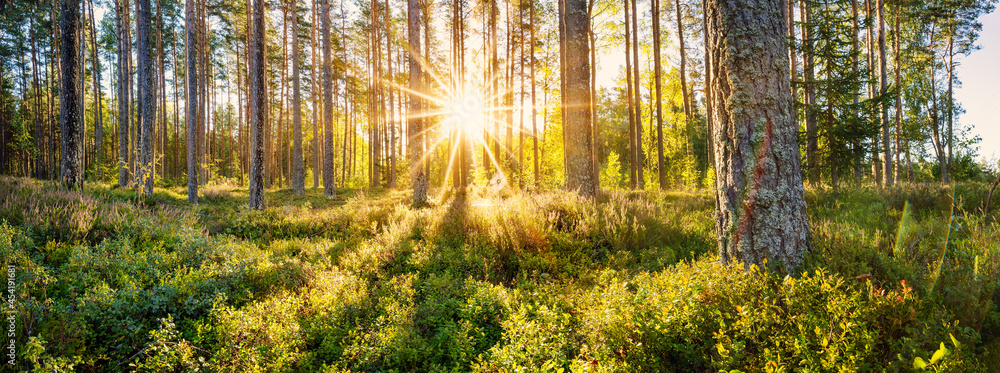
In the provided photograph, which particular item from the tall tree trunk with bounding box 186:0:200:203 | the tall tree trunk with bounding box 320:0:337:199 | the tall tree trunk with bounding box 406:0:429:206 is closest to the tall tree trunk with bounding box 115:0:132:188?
the tall tree trunk with bounding box 186:0:200:203

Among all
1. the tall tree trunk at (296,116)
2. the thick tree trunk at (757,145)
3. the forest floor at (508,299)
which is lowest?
the forest floor at (508,299)

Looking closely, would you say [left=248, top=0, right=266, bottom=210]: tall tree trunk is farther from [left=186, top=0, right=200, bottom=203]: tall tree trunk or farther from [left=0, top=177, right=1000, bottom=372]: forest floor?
[left=0, top=177, right=1000, bottom=372]: forest floor

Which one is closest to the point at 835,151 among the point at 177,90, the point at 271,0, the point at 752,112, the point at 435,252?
the point at 752,112

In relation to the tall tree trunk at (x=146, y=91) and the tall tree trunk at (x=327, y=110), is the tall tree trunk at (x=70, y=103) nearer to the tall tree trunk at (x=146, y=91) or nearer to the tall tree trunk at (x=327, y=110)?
the tall tree trunk at (x=146, y=91)

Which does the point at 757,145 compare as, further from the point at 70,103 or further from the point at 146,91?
the point at 146,91

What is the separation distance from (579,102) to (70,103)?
11734 millimetres

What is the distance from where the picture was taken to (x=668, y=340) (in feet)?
8.11

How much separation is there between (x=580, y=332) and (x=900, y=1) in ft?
89.6

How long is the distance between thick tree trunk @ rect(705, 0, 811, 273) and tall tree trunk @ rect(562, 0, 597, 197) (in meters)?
4.45

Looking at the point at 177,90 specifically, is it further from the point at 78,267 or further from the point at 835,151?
the point at 835,151

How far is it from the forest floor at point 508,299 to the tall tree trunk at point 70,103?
11.1 feet

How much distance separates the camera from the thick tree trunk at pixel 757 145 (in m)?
3.23

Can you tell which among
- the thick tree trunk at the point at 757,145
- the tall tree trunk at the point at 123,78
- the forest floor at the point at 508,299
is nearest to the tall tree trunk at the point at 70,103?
the forest floor at the point at 508,299

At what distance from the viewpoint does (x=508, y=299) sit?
3.66m
